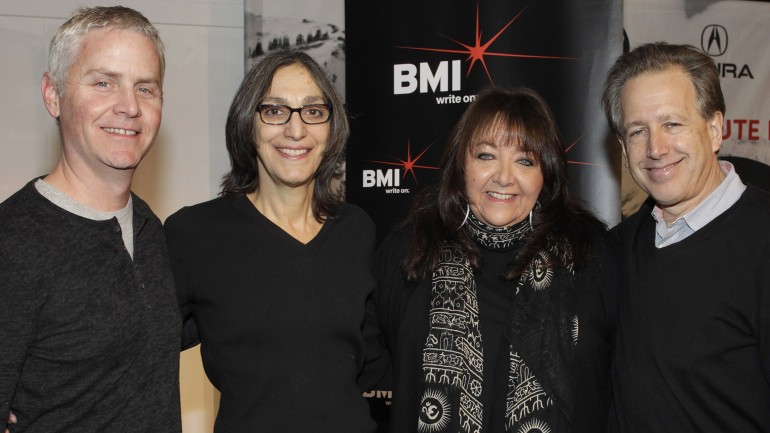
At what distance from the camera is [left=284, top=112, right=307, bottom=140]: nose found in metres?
2.34

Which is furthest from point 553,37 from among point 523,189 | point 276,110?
point 276,110

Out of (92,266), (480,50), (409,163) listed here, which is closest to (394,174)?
(409,163)

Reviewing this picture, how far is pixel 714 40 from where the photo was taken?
512cm

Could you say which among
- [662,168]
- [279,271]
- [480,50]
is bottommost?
[279,271]

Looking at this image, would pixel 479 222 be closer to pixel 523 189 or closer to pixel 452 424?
pixel 523 189

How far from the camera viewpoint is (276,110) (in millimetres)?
2391

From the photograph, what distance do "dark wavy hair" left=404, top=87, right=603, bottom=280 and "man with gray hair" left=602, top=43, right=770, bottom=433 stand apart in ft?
0.71

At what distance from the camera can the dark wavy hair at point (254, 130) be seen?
7.82 ft

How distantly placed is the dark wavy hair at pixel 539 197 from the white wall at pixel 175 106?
238 cm

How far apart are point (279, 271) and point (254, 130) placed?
0.46 meters

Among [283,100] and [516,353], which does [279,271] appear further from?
[516,353]

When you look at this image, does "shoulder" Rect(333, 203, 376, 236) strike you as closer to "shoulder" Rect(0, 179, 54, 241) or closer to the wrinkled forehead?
the wrinkled forehead

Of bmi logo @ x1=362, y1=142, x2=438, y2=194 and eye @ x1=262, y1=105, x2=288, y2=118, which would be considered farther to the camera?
bmi logo @ x1=362, y1=142, x2=438, y2=194

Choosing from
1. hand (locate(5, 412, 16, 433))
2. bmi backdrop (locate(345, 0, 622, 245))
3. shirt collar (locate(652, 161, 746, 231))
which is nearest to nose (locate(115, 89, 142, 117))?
hand (locate(5, 412, 16, 433))
